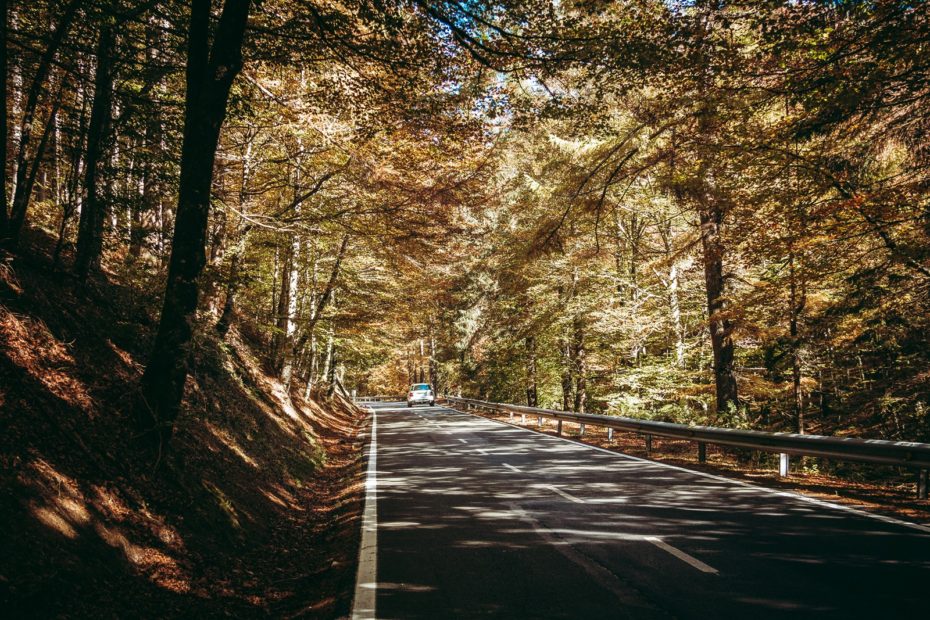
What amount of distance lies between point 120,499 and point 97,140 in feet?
16.5

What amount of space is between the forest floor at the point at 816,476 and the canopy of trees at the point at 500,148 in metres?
1.29

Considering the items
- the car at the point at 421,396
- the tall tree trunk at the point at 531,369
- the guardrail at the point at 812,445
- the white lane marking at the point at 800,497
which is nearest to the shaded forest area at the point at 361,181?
the guardrail at the point at 812,445

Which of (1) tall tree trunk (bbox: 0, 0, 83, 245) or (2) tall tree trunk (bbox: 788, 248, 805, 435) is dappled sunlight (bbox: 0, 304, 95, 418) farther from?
(2) tall tree trunk (bbox: 788, 248, 805, 435)

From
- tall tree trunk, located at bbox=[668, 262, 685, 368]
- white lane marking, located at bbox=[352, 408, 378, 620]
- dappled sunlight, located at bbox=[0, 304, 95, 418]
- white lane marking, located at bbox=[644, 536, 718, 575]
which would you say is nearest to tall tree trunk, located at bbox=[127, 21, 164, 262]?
dappled sunlight, located at bbox=[0, 304, 95, 418]

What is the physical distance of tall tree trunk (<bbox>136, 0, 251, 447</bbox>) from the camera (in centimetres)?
562

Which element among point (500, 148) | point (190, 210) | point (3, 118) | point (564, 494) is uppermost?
point (500, 148)

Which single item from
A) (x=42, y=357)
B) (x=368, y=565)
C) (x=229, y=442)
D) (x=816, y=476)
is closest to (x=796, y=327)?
(x=816, y=476)

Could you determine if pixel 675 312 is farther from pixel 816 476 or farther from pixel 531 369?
pixel 531 369

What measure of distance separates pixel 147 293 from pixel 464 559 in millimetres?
7749

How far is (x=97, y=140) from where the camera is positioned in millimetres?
6762

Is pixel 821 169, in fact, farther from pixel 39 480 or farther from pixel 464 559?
pixel 39 480

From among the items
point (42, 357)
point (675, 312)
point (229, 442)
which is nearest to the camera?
point (42, 357)

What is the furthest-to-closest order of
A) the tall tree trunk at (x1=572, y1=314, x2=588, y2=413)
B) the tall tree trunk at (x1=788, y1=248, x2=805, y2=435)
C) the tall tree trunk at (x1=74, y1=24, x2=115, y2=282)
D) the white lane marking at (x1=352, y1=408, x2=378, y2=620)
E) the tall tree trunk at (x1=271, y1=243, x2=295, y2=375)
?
the tall tree trunk at (x1=572, y1=314, x2=588, y2=413)
the tall tree trunk at (x1=271, y1=243, x2=295, y2=375)
the tall tree trunk at (x1=788, y1=248, x2=805, y2=435)
the tall tree trunk at (x1=74, y1=24, x2=115, y2=282)
the white lane marking at (x1=352, y1=408, x2=378, y2=620)

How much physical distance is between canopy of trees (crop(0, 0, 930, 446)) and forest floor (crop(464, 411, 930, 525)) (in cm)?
129
